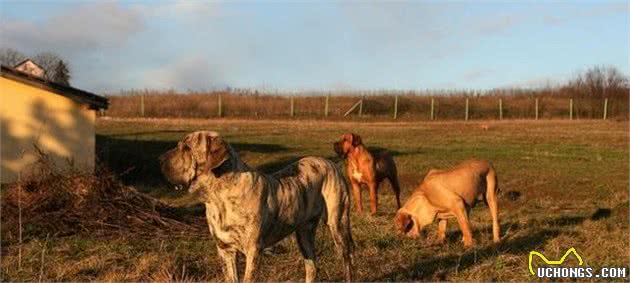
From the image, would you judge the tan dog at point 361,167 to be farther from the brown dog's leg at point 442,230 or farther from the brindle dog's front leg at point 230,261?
the brindle dog's front leg at point 230,261

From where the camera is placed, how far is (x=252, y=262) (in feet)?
20.8

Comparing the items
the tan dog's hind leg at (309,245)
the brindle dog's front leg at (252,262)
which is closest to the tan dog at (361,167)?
the tan dog's hind leg at (309,245)

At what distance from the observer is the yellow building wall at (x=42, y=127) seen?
65.5ft

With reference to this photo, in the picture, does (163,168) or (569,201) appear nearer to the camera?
(163,168)

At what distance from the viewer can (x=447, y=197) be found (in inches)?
462

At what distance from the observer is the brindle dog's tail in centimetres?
722

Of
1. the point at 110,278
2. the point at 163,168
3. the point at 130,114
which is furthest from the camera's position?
the point at 130,114

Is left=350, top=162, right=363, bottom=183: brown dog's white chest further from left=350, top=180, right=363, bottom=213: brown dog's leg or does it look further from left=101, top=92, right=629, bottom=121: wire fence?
left=101, top=92, right=629, bottom=121: wire fence

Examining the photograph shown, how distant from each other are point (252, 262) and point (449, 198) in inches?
233

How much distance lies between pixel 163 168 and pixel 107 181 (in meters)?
7.17

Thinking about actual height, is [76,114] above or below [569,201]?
above

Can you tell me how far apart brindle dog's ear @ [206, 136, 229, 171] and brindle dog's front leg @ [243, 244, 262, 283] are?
0.73m

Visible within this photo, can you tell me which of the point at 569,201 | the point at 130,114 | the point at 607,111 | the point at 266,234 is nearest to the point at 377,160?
the point at 569,201

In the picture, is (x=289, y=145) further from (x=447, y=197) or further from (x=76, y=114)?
(x=447, y=197)
